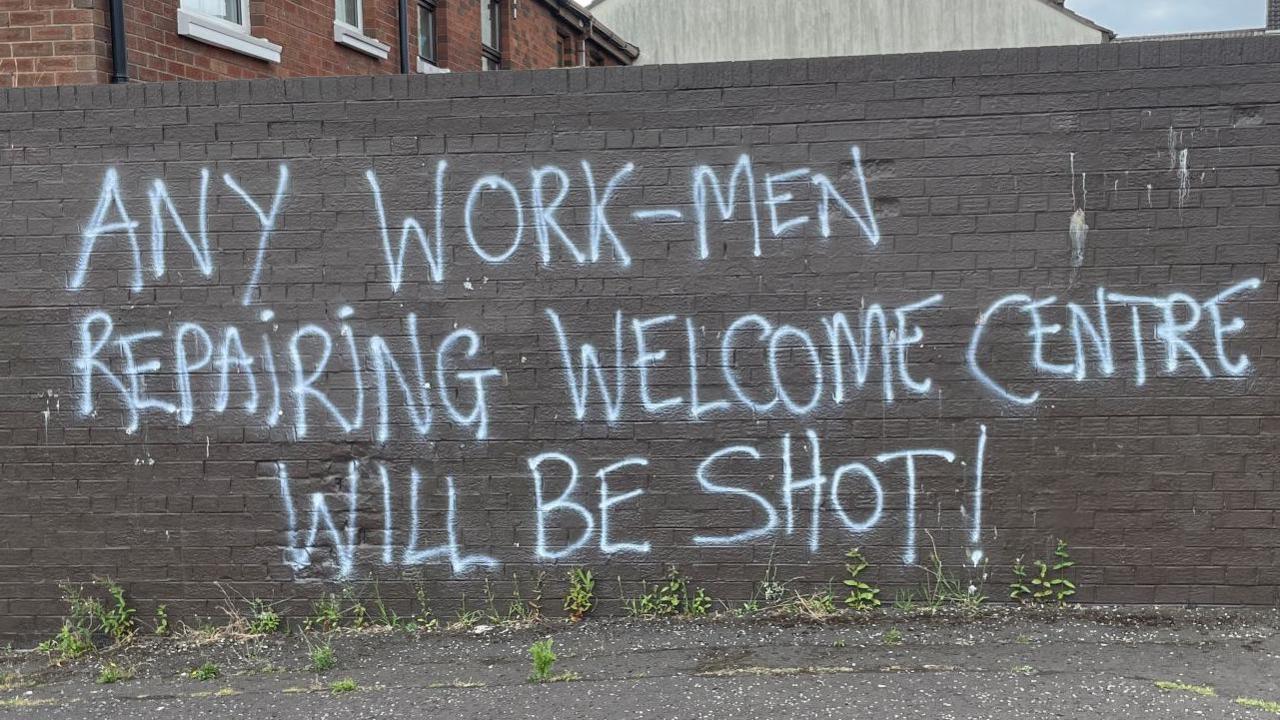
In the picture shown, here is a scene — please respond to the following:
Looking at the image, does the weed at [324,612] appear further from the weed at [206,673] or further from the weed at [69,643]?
the weed at [69,643]

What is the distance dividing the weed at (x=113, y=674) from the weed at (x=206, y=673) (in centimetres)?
26

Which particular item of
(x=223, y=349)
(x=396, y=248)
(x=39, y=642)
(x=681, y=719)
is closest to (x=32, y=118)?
(x=223, y=349)

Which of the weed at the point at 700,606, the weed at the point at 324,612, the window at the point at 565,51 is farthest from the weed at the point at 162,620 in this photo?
the window at the point at 565,51

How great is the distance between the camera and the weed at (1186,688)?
11.4 feet

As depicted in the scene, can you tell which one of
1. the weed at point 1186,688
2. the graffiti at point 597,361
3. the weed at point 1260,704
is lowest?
the weed at point 1260,704

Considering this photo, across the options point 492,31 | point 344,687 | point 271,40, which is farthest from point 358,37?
point 344,687

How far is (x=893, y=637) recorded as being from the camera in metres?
4.03

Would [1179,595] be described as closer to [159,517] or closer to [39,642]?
[159,517]

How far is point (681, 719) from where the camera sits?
3420 millimetres

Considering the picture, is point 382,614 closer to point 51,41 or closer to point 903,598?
point 903,598

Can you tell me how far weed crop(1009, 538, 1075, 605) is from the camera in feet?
13.9

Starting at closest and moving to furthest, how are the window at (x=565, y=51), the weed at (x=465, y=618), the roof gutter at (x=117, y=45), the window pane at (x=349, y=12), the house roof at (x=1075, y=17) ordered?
the weed at (x=465, y=618), the roof gutter at (x=117, y=45), the window pane at (x=349, y=12), the window at (x=565, y=51), the house roof at (x=1075, y=17)

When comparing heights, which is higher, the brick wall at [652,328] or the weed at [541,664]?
the brick wall at [652,328]

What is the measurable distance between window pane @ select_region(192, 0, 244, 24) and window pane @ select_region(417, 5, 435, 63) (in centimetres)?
336
